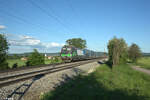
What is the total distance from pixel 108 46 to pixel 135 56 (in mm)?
18708

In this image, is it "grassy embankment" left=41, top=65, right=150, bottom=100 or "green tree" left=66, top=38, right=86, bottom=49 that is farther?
"green tree" left=66, top=38, right=86, bottom=49

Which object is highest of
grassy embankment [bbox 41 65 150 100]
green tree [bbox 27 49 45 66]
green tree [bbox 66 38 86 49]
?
green tree [bbox 66 38 86 49]

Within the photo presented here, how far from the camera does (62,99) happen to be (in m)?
5.07

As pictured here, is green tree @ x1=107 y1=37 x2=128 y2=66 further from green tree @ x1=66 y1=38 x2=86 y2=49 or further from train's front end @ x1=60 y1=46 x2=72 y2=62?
green tree @ x1=66 y1=38 x2=86 y2=49

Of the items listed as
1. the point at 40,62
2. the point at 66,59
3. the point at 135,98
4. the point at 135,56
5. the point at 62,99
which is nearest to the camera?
the point at 62,99

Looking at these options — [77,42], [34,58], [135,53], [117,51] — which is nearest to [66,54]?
[34,58]

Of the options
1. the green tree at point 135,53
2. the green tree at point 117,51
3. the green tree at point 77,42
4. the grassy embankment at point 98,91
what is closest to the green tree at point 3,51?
the grassy embankment at point 98,91

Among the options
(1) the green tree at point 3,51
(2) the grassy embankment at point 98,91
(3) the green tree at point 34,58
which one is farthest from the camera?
(3) the green tree at point 34,58

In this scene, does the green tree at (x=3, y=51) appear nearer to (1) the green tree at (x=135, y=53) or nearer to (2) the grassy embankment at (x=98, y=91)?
(2) the grassy embankment at (x=98, y=91)

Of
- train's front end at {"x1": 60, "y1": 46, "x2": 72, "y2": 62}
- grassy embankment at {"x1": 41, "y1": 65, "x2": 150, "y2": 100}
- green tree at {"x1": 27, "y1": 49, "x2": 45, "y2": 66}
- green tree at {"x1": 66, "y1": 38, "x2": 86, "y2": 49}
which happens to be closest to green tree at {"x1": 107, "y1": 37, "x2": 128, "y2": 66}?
grassy embankment at {"x1": 41, "y1": 65, "x2": 150, "y2": 100}

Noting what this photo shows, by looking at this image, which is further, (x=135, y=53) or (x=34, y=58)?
(x=135, y=53)

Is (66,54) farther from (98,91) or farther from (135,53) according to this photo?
(135,53)

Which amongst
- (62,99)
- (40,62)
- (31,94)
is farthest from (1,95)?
(40,62)

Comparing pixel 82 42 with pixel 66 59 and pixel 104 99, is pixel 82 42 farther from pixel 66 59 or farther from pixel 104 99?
pixel 104 99
